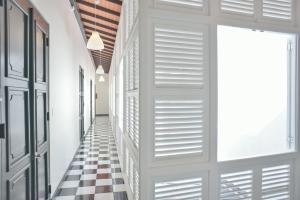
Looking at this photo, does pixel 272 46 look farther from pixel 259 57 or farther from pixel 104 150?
pixel 104 150

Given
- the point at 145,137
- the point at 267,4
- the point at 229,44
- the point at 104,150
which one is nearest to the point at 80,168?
the point at 104,150

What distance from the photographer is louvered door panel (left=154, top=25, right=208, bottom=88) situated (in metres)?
1.76

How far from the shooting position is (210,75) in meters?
1.90

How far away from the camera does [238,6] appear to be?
1985mm

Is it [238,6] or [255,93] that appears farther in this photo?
[255,93]

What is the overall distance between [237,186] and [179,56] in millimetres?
1376

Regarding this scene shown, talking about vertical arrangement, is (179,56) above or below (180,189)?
above

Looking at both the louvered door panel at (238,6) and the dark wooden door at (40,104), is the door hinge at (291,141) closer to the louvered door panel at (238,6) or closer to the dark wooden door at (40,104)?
the louvered door panel at (238,6)

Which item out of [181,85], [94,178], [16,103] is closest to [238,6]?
[181,85]

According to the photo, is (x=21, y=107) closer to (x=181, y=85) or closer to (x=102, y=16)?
(x=181, y=85)

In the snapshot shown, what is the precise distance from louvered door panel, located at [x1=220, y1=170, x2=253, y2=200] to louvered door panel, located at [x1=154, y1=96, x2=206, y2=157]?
0.41m

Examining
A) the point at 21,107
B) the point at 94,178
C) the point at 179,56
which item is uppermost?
the point at 179,56

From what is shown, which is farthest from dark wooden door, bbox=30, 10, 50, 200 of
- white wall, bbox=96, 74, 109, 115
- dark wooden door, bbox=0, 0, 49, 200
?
white wall, bbox=96, 74, 109, 115

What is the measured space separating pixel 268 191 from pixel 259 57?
138cm
